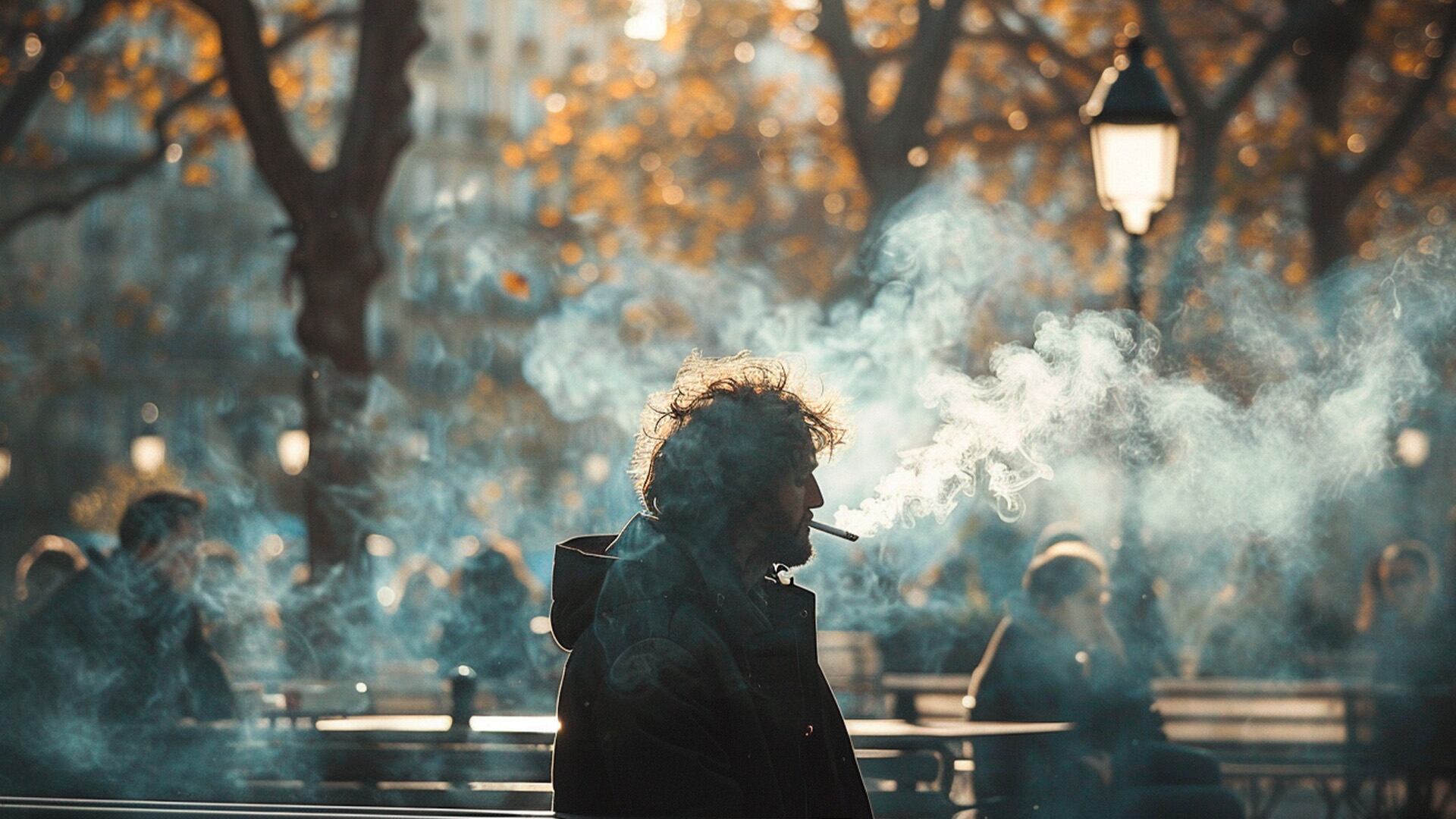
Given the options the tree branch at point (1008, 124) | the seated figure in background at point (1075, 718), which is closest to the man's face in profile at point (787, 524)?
the seated figure in background at point (1075, 718)

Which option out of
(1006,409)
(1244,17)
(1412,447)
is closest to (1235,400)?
(1006,409)

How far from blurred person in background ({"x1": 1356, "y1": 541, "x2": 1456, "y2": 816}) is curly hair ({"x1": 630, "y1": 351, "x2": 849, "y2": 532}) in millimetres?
4544

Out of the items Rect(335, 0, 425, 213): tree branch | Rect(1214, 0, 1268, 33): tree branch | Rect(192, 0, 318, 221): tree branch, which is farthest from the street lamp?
Rect(1214, 0, 1268, 33): tree branch

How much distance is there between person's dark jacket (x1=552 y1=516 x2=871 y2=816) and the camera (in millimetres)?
2682

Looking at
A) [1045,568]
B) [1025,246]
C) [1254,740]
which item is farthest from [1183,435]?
[1025,246]

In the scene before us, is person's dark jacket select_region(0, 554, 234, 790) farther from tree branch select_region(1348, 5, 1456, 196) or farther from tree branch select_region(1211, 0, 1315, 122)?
tree branch select_region(1348, 5, 1456, 196)

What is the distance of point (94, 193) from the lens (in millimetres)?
14055

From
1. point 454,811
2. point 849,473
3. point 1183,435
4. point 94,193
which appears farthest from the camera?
point 94,193

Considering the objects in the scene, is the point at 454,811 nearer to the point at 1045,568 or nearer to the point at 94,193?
the point at 1045,568

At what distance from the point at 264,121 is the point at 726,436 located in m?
7.89

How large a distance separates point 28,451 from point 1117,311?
1795 inches

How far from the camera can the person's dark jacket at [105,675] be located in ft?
20.3

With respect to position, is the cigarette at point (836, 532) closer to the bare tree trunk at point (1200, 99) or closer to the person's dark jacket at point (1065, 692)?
the person's dark jacket at point (1065, 692)

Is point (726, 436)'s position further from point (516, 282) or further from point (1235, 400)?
point (516, 282)
